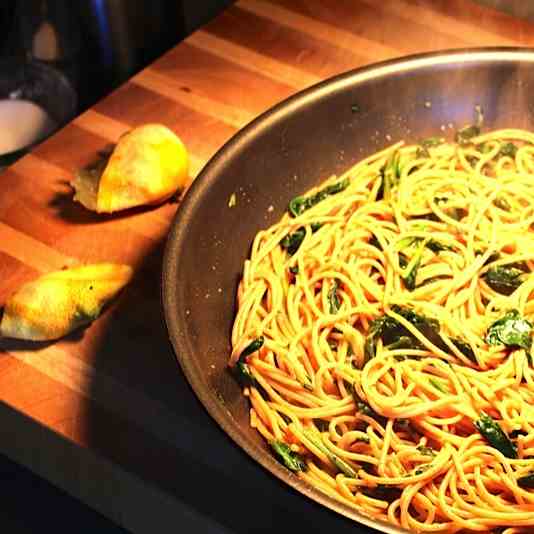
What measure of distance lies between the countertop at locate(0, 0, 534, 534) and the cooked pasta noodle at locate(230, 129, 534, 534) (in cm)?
13

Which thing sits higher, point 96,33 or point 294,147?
point 294,147

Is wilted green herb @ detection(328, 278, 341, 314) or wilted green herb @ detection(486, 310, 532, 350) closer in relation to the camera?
wilted green herb @ detection(486, 310, 532, 350)

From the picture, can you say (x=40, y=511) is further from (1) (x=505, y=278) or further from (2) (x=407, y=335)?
(1) (x=505, y=278)

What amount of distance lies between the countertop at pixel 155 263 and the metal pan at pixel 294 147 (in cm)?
12

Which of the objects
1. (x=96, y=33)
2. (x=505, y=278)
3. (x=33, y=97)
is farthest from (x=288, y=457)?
(x=33, y=97)

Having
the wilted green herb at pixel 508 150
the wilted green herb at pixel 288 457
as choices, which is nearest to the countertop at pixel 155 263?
the wilted green herb at pixel 288 457

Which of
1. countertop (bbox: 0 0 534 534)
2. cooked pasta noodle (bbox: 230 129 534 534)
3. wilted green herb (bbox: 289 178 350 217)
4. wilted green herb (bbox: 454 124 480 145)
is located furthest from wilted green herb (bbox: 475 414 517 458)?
wilted green herb (bbox: 454 124 480 145)

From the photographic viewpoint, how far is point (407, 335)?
1.72 m

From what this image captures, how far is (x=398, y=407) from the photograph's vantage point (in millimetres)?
1597

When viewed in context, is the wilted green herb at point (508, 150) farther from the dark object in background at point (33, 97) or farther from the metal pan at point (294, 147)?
the dark object in background at point (33, 97)

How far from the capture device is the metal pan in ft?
5.52

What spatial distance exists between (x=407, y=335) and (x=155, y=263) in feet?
1.80

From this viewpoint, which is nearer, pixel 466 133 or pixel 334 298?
pixel 334 298

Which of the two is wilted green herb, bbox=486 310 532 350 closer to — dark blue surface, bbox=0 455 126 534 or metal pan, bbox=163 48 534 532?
metal pan, bbox=163 48 534 532
